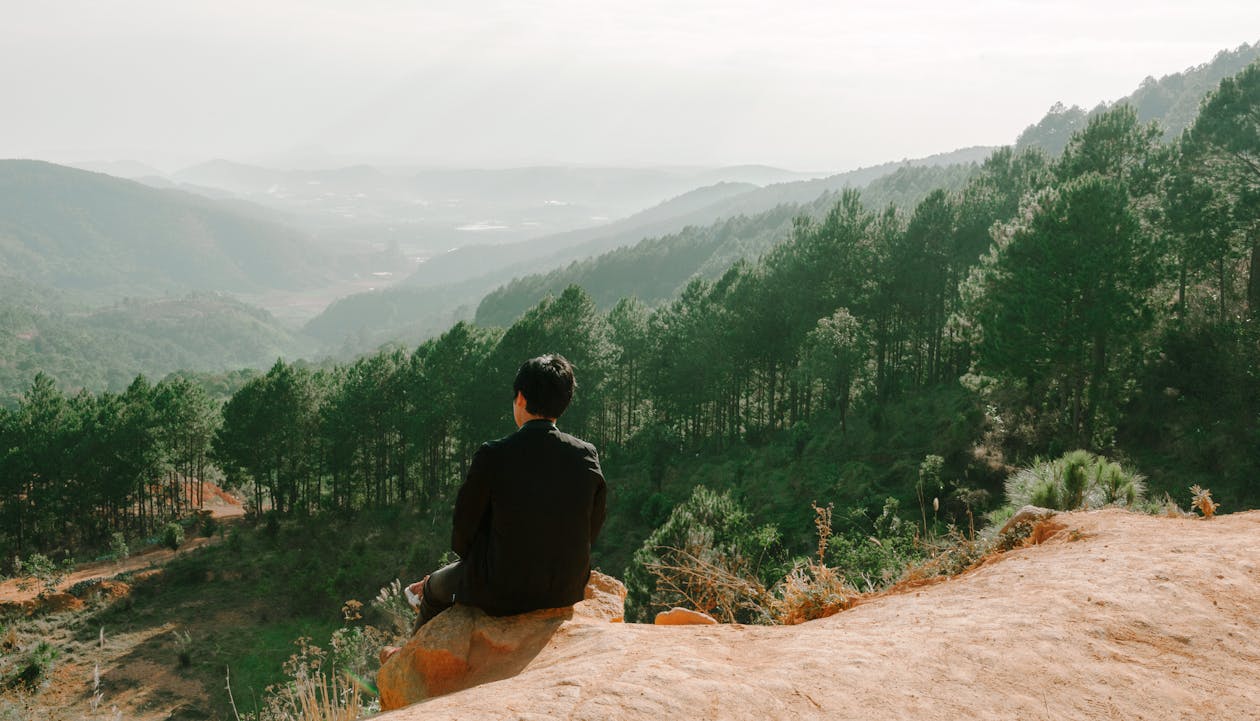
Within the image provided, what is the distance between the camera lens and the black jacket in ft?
13.4

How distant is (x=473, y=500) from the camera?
4141 mm

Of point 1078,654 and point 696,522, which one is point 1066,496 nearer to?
point 1078,654

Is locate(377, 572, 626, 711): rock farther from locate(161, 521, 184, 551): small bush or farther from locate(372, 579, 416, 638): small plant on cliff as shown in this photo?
locate(161, 521, 184, 551): small bush

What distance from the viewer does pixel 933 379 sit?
37094 millimetres

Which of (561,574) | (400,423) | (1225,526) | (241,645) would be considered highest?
(561,574)

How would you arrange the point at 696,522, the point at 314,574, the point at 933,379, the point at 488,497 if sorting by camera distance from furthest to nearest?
the point at 933,379 → the point at 314,574 → the point at 696,522 → the point at 488,497

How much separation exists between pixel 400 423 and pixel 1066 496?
3827 cm

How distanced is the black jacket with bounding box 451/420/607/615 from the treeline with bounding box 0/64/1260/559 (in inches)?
830

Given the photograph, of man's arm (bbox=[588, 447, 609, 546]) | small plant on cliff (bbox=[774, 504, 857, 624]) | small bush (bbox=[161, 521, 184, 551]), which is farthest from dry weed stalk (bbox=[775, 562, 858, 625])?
small bush (bbox=[161, 521, 184, 551])

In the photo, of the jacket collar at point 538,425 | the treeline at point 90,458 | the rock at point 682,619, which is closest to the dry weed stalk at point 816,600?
the rock at point 682,619

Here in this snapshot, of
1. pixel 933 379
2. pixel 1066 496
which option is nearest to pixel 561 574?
pixel 1066 496

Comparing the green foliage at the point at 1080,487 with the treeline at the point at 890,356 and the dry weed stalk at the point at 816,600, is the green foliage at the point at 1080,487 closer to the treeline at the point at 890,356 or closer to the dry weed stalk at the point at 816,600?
the dry weed stalk at the point at 816,600

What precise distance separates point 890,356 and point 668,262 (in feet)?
495

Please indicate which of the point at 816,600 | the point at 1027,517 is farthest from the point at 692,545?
the point at 816,600
